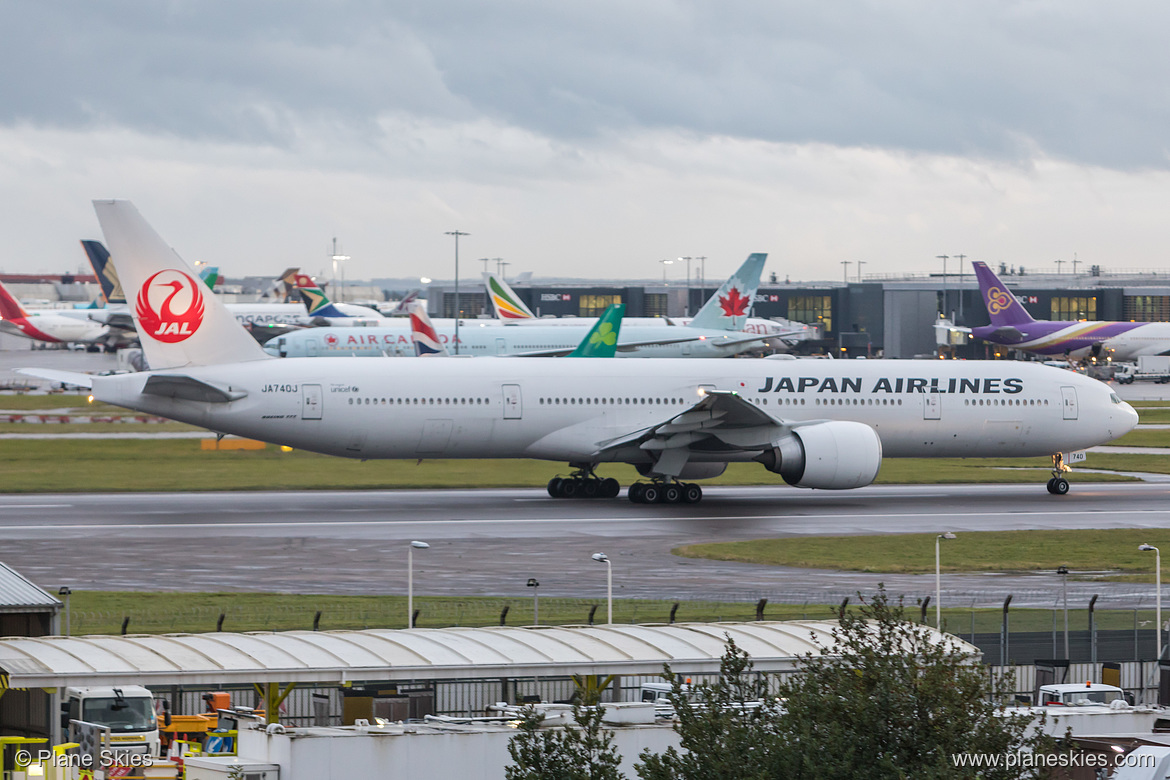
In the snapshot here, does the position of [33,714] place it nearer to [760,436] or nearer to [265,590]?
[265,590]

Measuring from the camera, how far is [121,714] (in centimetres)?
1496

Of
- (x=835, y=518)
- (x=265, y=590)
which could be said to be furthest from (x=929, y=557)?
(x=265, y=590)

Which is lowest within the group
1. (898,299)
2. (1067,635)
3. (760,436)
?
(1067,635)

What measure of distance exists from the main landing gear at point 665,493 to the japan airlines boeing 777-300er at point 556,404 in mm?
50

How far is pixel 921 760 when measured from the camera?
35.5 feet

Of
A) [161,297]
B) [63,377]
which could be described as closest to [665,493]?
[161,297]

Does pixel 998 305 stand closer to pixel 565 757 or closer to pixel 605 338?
pixel 605 338

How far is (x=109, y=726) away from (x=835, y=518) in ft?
85.0

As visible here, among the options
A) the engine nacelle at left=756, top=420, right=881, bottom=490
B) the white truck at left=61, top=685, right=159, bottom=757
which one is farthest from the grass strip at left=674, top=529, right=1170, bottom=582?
the white truck at left=61, top=685, right=159, bottom=757

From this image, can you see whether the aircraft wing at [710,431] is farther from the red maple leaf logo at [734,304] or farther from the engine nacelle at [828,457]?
the red maple leaf logo at [734,304]

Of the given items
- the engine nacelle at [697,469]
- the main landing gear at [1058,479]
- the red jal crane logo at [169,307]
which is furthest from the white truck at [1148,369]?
the red jal crane logo at [169,307]

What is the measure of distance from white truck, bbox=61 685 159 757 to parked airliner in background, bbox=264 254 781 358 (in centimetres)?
7276

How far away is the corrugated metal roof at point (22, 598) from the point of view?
18.4 meters

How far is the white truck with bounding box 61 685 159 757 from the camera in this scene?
48.4 ft
